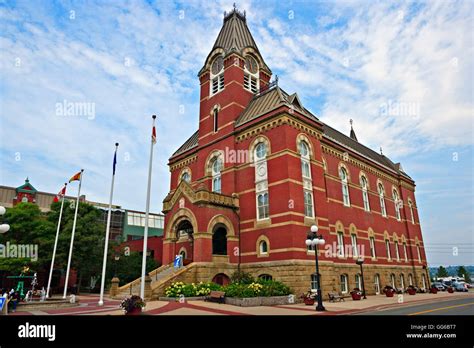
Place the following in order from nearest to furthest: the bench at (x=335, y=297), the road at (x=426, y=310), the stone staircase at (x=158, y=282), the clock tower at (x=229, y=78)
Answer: the road at (x=426, y=310) < the stone staircase at (x=158, y=282) < the bench at (x=335, y=297) < the clock tower at (x=229, y=78)

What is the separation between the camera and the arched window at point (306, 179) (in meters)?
25.9

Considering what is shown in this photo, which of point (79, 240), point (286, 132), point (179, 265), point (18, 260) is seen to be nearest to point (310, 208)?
point (286, 132)

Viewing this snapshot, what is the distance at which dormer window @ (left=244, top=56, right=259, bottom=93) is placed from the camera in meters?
33.2

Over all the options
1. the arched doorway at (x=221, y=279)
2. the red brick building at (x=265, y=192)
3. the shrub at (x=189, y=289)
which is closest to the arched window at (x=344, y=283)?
the red brick building at (x=265, y=192)

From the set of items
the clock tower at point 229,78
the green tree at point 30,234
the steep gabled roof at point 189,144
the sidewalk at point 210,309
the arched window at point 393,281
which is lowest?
the sidewalk at point 210,309

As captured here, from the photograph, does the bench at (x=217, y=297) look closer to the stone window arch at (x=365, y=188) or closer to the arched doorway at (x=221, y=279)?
the arched doorway at (x=221, y=279)

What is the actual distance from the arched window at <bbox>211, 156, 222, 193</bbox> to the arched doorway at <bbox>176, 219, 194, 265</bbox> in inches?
165

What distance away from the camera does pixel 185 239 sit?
29.9 metres

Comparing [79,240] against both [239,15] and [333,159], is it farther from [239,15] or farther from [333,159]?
[239,15]

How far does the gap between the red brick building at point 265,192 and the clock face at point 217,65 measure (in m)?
0.11

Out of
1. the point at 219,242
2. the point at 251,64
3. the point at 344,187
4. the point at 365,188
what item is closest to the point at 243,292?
the point at 219,242

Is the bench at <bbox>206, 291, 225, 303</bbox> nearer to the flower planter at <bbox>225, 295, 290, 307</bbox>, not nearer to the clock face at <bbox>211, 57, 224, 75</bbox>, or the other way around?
the flower planter at <bbox>225, 295, 290, 307</bbox>

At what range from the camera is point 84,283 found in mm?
43969

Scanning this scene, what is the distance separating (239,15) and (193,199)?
24272mm
